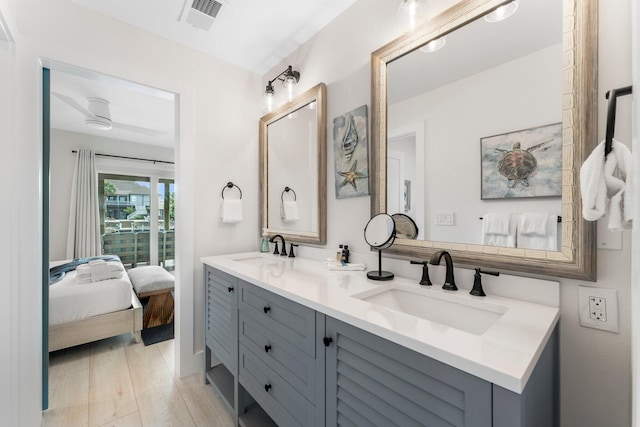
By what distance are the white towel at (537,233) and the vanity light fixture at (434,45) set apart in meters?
0.85

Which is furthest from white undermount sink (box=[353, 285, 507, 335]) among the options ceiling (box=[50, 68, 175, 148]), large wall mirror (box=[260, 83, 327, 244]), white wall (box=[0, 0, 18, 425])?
ceiling (box=[50, 68, 175, 148])

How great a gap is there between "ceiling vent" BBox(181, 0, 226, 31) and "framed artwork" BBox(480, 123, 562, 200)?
1.73 metres

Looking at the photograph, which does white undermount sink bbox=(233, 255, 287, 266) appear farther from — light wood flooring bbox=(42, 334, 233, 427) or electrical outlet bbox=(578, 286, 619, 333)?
electrical outlet bbox=(578, 286, 619, 333)

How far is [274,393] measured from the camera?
1.23 metres

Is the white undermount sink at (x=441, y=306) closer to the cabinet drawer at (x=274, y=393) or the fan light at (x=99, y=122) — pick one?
the cabinet drawer at (x=274, y=393)

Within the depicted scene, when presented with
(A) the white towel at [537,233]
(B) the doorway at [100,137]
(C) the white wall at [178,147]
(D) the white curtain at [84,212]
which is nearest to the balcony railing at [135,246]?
(B) the doorway at [100,137]

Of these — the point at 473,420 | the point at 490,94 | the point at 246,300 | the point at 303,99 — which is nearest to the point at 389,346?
the point at 473,420

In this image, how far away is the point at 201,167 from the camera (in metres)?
2.11

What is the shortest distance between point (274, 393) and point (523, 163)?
4.62 feet

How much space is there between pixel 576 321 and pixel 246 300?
4.44 feet

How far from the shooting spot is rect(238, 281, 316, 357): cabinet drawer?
1.04 metres

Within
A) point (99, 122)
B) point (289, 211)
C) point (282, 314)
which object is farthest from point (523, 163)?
point (99, 122)

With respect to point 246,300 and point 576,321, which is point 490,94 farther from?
point 246,300

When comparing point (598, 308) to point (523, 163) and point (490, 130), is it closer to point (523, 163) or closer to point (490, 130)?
point (523, 163)
